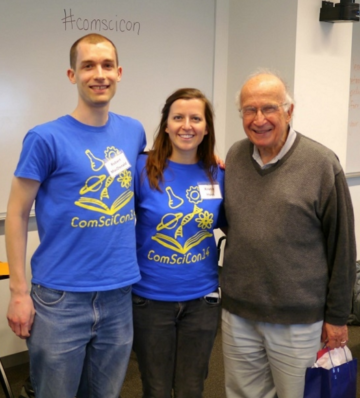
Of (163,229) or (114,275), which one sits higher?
(163,229)

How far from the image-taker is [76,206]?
159 cm

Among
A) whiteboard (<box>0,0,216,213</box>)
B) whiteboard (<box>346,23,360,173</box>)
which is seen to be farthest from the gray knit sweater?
whiteboard (<box>346,23,360,173</box>)

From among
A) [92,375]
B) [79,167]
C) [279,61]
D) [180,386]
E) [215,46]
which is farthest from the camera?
[215,46]

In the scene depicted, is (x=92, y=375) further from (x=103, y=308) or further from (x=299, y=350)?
(x=299, y=350)

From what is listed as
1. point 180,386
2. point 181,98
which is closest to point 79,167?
point 181,98

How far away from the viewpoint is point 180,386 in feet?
6.31

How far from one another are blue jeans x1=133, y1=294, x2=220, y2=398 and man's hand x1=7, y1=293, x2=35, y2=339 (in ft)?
1.27

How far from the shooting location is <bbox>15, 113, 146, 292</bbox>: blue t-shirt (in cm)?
156

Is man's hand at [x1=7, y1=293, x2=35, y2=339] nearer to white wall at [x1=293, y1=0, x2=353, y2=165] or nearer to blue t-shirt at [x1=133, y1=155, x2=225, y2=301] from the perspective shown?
blue t-shirt at [x1=133, y1=155, x2=225, y2=301]

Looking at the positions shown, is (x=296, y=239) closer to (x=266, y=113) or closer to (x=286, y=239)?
(x=286, y=239)

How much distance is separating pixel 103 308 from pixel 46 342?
0.65ft

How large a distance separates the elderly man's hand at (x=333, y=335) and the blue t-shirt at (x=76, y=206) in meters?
0.73

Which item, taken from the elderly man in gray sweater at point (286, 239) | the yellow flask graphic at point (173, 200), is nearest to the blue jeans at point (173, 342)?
the elderly man in gray sweater at point (286, 239)

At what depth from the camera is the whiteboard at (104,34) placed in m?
2.72
